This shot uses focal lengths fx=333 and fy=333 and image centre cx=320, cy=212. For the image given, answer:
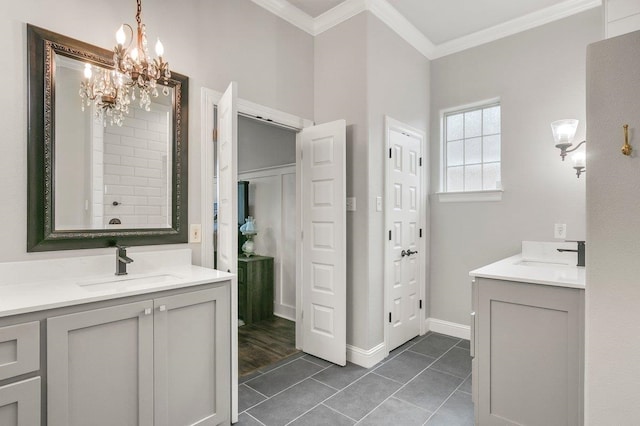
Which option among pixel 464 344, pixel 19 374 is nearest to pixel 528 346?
pixel 464 344

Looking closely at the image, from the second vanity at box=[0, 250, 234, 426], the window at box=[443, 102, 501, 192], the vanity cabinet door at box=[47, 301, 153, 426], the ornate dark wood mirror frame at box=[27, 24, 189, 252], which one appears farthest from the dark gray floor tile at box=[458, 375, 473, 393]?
the ornate dark wood mirror frame at box=[27, 24, 189, 252]

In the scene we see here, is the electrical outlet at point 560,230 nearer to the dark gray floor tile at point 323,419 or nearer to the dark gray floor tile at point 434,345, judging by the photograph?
the dark gray floor tile at point 434,345

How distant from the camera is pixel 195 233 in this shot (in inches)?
91.8

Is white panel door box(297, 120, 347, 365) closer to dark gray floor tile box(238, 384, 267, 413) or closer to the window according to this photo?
dark gray floor tile box(238, 384, 267, 413)

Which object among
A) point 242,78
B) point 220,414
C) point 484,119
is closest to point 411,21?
point 484,119

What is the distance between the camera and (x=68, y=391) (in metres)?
1.38

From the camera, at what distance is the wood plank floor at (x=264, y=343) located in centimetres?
292

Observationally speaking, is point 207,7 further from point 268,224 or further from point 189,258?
point 268,224

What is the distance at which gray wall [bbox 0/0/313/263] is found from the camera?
165cm

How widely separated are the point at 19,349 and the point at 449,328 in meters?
3.50

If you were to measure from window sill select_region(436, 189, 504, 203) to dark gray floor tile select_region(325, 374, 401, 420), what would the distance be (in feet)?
6.44

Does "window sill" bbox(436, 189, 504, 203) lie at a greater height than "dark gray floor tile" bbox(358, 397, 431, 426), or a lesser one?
greater

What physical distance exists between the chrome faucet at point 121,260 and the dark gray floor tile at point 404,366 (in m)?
2.04

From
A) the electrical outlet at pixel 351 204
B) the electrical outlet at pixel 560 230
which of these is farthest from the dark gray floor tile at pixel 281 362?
the electrical outlet at pixel 560 230
